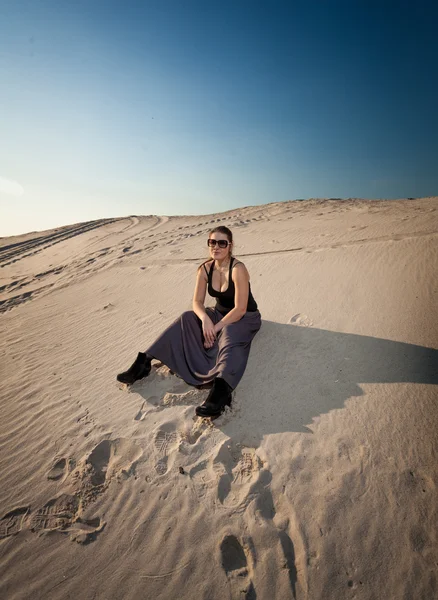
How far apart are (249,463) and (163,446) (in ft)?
2.59

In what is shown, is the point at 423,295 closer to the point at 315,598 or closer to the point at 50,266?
the point at 315,598

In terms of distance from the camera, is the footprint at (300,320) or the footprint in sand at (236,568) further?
the footprint at (300,320)

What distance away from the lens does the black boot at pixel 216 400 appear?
7.23 ft

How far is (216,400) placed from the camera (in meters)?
2.26

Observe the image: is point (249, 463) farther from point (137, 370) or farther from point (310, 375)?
point (137, 370)

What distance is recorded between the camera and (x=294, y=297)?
467cm

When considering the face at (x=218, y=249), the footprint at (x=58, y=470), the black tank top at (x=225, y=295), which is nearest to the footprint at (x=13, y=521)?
the footprint at (x=58, y=470)

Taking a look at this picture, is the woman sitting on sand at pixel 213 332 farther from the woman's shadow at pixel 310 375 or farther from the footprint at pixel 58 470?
the footprint at pixel 58 470

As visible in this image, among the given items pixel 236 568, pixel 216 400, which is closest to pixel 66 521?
A: pixel 236 568

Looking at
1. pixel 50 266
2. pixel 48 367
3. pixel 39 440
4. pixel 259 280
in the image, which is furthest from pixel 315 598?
pixel 50 266

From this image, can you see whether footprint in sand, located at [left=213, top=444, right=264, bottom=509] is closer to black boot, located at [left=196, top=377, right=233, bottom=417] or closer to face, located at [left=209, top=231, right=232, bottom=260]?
black boot, located at [left=196, top=377, right=233, bottom=417]

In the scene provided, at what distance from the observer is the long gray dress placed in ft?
8.37

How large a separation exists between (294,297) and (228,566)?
148 inches

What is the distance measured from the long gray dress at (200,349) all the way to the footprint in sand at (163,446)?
1.73 feet
